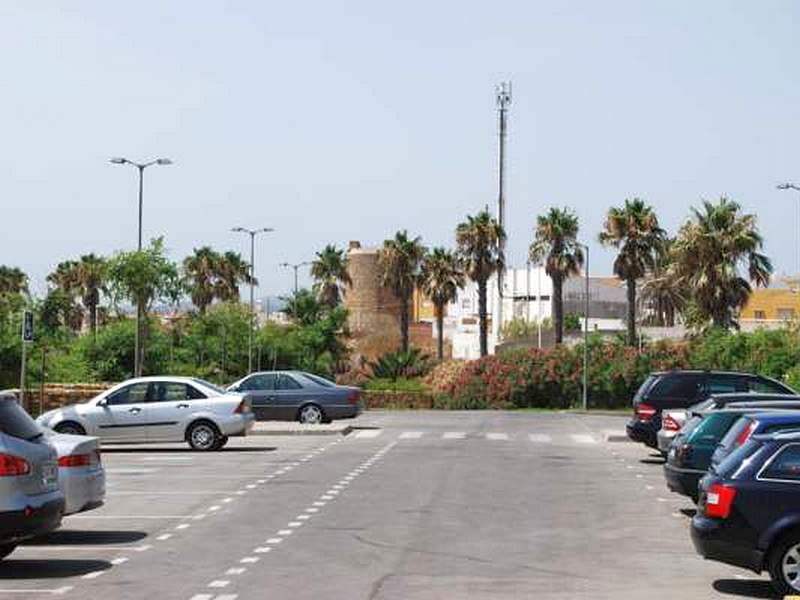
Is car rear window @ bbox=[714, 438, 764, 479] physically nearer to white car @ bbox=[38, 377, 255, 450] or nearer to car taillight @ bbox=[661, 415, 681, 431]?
car taillight @ bbox=[661, 415, 681, 431]

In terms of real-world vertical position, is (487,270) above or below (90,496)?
above

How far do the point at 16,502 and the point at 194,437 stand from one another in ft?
60.5

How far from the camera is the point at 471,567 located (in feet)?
47.8

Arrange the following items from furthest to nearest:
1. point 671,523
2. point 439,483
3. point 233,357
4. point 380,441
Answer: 1. point 233,357
2. point 380,441
3. point 439,483
4. point 671,523

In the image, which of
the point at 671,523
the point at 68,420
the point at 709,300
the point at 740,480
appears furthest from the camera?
the point at 709,300

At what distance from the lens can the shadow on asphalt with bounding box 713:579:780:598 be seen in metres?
13.0

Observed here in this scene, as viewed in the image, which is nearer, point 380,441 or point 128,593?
point 128,593

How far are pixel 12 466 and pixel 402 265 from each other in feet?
264

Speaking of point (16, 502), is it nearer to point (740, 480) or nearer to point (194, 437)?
point (740, 480)

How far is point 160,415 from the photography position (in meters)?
31.5

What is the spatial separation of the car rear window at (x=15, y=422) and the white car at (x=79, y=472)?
1284 millimetres

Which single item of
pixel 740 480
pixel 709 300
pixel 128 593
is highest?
pixel 709 300

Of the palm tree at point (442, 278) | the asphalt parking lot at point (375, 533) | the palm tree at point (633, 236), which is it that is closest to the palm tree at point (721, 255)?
the palm tree at point (633, 236)

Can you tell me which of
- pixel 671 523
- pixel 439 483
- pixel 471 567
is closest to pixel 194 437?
pixel 439 483
